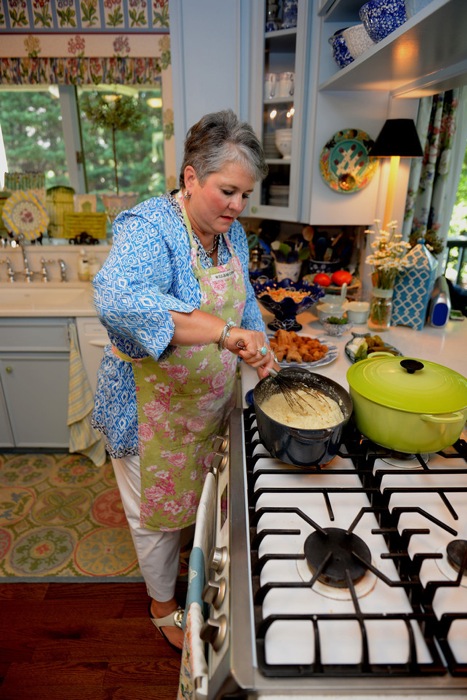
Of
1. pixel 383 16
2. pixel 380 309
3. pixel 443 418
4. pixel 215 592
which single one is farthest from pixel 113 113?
pixel 215 592

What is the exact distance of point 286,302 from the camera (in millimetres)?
1750

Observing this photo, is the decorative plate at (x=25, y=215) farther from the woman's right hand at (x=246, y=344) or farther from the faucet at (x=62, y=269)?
the woman's right hand at (x=246, y=344)

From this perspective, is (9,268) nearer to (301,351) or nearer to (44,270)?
(44,270)

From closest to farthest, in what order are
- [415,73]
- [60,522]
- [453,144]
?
1. [415,73]
2. [60,522]
3. [453,144]

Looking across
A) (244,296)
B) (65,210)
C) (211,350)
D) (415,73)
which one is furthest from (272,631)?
(65,210)

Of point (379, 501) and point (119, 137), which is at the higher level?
point (119, 137)

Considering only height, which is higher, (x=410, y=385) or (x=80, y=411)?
(x=410, y=385)

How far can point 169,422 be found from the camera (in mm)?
1313

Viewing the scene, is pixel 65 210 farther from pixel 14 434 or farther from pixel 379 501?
pixel 379 501

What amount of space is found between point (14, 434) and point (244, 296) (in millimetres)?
1823

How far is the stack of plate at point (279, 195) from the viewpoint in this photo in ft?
7.19

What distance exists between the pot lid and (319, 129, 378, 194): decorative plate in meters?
1.22

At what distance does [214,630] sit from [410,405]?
54 cm

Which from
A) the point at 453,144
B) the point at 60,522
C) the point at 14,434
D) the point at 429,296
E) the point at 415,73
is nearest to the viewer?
the point at 415,73
